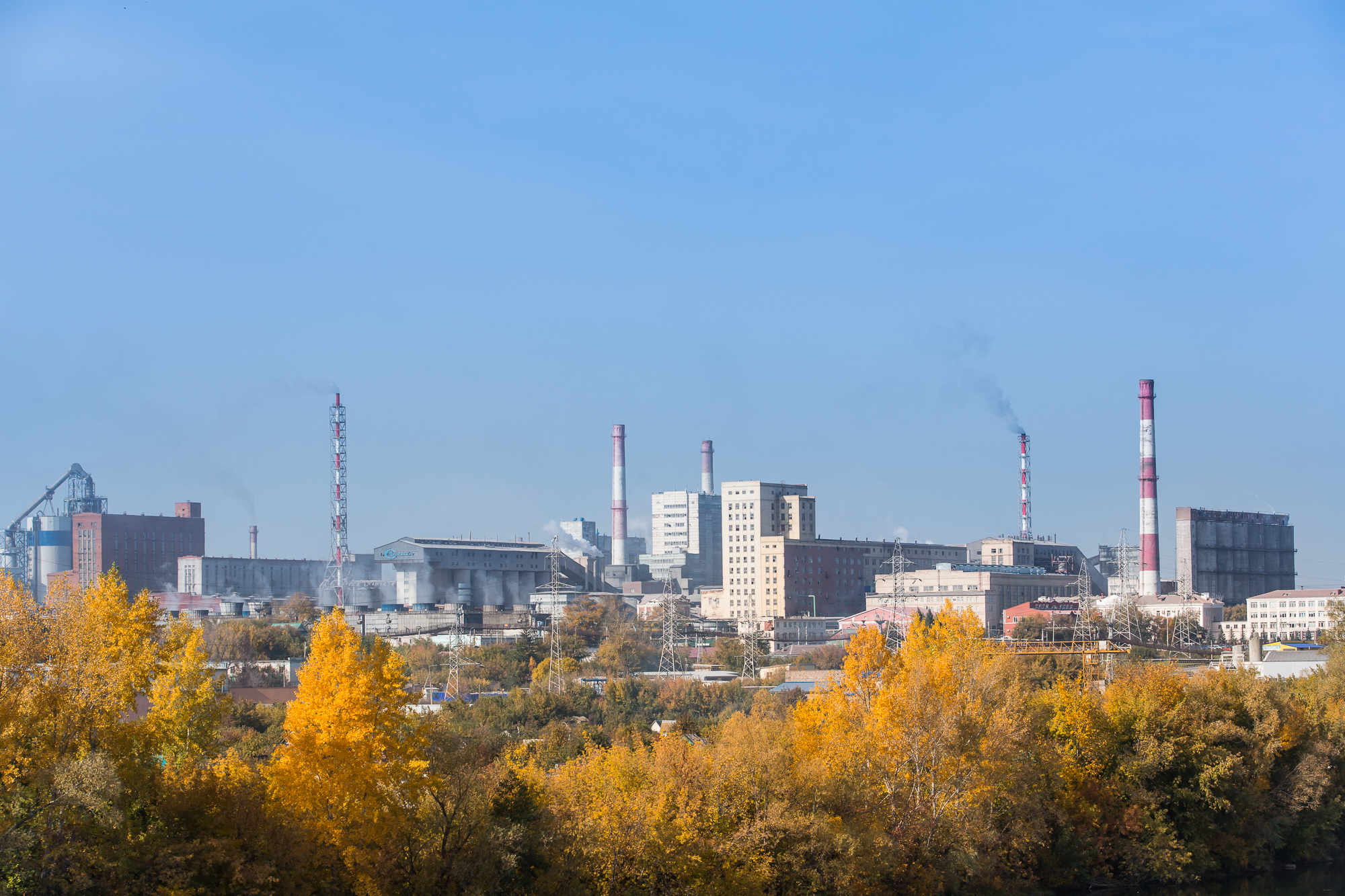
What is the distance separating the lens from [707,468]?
16488cm

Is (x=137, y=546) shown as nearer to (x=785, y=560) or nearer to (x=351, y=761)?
(x=785, y=560)

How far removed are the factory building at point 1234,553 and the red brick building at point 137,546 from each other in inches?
3497

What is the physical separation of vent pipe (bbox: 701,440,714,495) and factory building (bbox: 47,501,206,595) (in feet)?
182

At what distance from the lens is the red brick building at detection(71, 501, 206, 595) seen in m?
133

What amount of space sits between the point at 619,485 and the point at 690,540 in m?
28.7

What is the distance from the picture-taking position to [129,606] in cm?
2538

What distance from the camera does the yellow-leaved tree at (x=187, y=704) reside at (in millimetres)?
29125

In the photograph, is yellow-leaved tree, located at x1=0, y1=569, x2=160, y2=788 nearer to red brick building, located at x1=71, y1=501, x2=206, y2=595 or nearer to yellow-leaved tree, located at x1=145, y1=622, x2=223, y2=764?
yellow-leaved tree, located at x1=145, y1=622, x2=223, y2=764

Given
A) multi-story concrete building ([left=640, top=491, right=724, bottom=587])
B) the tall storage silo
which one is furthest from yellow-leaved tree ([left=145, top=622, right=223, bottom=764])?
multi-story concrete building ([left=640, top=491, right=724, bottom=587])

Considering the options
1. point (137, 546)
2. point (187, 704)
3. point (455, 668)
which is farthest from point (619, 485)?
point (187, 704)

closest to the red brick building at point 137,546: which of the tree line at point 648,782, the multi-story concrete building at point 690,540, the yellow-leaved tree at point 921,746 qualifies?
the multi-story concrete building at point 690,540

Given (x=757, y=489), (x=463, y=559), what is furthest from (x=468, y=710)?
(x=757, y=489)

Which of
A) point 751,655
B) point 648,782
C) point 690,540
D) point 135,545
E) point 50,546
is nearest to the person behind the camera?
point 648,782

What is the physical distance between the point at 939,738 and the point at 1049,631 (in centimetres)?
5774
